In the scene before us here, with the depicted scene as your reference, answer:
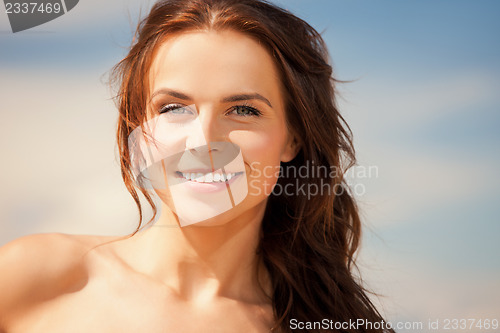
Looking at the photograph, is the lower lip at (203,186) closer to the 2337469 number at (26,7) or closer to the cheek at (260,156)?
the cheek at (260,156)

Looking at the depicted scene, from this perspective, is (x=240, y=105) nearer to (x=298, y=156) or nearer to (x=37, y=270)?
(x=298, y=156)

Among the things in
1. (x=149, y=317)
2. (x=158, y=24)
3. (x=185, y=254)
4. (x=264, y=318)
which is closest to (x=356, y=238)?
(x=264, y=318)

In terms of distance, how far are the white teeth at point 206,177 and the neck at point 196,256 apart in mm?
247

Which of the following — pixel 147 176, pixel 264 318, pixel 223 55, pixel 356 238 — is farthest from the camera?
pixel 356 238

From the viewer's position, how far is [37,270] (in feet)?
8.46

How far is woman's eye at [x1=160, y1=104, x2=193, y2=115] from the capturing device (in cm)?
248

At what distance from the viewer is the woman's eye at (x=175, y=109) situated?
2484 mm

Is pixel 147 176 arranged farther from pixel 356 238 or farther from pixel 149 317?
pixel 356 238

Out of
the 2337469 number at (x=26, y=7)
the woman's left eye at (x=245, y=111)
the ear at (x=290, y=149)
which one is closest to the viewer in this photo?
the woman's left eye at (x=245, y=111)

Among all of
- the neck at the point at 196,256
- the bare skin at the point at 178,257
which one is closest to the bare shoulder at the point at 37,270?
the bare skin at the point at 178,257

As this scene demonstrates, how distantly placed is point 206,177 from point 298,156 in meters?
0.64

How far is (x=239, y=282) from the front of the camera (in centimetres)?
291

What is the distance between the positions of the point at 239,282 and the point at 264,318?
0.20 meters

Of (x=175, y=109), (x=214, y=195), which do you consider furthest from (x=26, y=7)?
(x=214, y=195)
